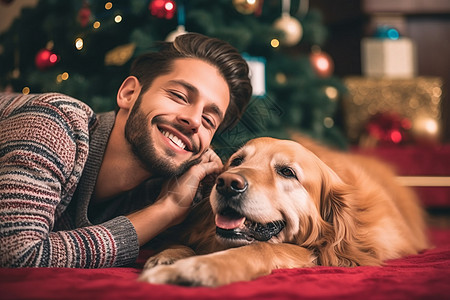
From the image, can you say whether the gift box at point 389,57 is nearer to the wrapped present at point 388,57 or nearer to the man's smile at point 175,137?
the wrapped present at point 388,57

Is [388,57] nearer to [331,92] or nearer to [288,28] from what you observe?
[331,92]

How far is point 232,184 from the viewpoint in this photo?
1249 millimetres

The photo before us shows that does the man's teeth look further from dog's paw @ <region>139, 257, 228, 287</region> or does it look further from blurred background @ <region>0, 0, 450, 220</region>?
dog's paw @ <region>139, 257, 228, 287</region>

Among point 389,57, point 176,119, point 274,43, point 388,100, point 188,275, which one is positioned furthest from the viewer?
point 389,57

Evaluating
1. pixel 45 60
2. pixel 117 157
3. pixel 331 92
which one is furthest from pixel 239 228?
pixel 331 92

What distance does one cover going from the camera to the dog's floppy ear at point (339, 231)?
4.54ft

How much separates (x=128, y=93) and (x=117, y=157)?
0.85 feet

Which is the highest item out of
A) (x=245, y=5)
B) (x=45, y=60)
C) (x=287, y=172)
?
(x=245, y=5)

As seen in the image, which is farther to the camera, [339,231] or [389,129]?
[389,129]

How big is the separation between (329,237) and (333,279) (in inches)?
11.3

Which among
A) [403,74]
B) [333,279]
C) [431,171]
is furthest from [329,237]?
[403,74]

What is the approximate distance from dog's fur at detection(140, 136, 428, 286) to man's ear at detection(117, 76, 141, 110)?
0.44 m

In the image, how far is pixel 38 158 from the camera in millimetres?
1221

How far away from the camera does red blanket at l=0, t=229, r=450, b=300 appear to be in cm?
90
